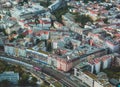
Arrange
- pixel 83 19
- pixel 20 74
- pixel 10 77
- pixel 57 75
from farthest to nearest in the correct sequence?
1. pixel 83 19
2. pixel 57 75
3. pixel 20 74
4. pixel 10 77

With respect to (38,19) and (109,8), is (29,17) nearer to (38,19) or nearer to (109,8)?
(38,19)

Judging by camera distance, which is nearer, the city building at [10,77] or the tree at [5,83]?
the tree at [5,83]

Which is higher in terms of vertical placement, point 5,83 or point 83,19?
point 83,19

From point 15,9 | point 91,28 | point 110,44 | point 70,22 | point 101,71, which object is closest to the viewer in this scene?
point 101,71

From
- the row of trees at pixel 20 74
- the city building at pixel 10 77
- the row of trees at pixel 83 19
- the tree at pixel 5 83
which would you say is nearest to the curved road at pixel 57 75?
the row of trees at pixel 20 74

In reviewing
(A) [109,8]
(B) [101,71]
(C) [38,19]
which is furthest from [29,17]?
(B) [101,71]

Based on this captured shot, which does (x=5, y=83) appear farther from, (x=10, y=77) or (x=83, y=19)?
(x=83, y=19)

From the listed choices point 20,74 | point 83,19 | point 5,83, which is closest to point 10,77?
point 5,83

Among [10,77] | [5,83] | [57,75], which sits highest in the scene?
[10,77]

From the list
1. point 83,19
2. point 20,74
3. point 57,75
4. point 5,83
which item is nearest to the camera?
point 5,83

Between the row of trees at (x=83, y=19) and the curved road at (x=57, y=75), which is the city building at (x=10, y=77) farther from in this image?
the row of trees at (x=83, y=19)

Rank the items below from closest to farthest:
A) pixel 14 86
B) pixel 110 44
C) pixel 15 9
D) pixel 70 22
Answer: pixel 14 86 → pixel 110 44 → pixel 70 22 → pixel 15 9
